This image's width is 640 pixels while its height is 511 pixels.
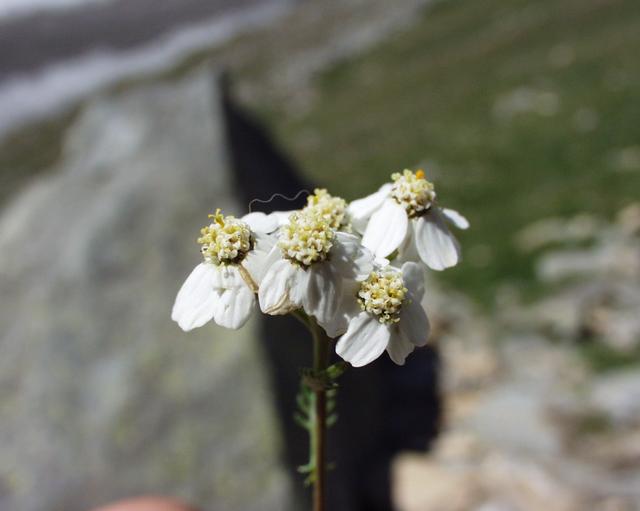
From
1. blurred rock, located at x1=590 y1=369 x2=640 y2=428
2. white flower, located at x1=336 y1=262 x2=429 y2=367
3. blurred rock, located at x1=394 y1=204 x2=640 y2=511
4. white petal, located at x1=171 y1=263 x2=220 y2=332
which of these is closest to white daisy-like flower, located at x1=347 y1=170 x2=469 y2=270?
white flower, located at x1=336 y1=262 x2=429 y2=367

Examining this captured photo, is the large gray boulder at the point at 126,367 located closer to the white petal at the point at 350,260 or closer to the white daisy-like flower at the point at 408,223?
the white daisy-like flower at the point at 408,223

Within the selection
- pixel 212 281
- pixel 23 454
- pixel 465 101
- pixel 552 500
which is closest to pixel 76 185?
pixel 23 454

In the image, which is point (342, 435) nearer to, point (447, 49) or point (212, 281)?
point (212, 281)

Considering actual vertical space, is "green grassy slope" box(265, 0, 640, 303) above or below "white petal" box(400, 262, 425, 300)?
above

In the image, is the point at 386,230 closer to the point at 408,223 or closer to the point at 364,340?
the point at 408,223

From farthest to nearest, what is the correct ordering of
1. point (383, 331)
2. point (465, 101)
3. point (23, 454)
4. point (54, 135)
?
point (54, 135) → point (465, 101) → point (23, 454) → point (383, 331)

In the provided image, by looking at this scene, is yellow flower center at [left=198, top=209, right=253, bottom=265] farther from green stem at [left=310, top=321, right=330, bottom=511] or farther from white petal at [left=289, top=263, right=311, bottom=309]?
green stem at [left=310, top=321, right=330, bottom=511]
